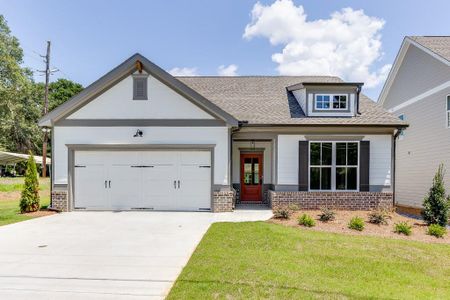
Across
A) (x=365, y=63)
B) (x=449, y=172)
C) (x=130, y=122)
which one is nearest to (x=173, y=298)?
(x=130, y=122)

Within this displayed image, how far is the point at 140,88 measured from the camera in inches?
451

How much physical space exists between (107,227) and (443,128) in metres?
14.0

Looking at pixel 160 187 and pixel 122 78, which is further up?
pixel 122 78

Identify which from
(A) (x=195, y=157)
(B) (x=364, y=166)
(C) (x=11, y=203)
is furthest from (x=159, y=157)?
(C) (x=11, y=203)

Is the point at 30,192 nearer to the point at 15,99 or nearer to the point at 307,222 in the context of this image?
the point at 307,222

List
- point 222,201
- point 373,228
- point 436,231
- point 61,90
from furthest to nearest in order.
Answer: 1. point 61,90
2. point 222,201
3. point 373,228
4. point 436,231

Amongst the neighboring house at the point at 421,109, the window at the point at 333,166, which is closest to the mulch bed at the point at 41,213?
the window at the point at 333,166

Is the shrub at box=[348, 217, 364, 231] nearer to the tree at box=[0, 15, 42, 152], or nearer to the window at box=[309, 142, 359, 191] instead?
the window at box=[309, 142, 359, 191]

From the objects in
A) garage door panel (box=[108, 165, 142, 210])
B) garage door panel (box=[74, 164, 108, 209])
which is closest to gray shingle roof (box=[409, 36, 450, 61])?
garage door panel (box=[108, 165, 142, 210])

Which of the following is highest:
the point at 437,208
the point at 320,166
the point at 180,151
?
the point at 180,151

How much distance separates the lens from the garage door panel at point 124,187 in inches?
457

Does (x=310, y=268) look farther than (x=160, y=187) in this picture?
No

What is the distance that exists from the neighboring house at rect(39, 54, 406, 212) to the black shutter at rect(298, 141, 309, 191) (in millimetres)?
41

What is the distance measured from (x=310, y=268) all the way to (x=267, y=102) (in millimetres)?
9530
